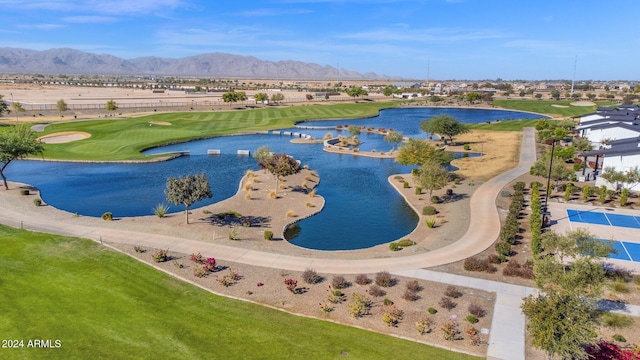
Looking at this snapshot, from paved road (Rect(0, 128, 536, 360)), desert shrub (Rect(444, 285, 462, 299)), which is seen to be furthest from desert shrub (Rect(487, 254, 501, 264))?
desert shrub (Rect(444, 285, 462, 299))

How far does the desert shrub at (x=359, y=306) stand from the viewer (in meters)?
25.5

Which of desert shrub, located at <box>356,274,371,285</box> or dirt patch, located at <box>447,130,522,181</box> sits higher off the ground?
dirt patch, located at <box>447,130,522,181</box>

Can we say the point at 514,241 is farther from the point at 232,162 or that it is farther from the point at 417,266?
the point at 232,162

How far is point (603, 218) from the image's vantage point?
4431 centimetres

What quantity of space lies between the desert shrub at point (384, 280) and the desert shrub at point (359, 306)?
212 cm

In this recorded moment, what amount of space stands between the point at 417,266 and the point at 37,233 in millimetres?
31248

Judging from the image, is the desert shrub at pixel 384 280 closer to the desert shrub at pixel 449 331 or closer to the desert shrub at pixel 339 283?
the desert shrub at pixel 339 283

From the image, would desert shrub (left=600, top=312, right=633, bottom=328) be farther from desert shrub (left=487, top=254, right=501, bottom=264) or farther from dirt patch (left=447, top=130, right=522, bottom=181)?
dirt patch (left=447, top=130, right=522, bottom=181)

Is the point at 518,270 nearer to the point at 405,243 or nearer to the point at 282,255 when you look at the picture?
the point at 405,243

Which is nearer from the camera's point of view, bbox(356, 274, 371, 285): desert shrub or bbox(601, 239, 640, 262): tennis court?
bbox(356, 274, 371, 285): desert shrub

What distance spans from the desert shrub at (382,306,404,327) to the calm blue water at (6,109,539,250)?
38.8 ft

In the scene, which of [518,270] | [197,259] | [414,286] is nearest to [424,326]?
[414,286]

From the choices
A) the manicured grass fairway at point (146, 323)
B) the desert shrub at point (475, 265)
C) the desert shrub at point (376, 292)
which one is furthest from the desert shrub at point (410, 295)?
the desert shrub at point (475, 265)

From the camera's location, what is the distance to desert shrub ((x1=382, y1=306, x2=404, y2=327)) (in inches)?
970
